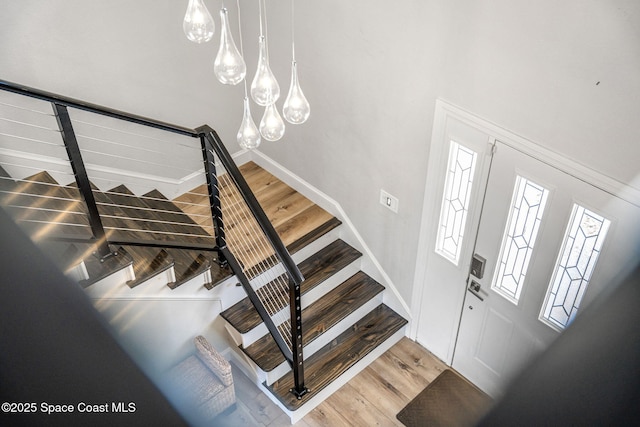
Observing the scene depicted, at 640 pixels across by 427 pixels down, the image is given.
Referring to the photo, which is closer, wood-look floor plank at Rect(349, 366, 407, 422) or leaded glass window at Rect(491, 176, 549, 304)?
leaded glass window at Rect(491, 176, 549, 304)

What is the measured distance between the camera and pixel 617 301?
22 cm

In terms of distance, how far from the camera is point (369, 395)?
4.20m

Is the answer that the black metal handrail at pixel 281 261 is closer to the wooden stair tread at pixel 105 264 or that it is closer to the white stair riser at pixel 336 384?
the white stair riser at pixel 336 384

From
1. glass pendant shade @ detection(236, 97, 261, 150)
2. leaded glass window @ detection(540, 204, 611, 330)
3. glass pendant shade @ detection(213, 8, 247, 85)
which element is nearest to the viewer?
glass pendant shade @ detection(213, 8, 247, 85)

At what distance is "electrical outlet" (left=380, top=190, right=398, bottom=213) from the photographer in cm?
405

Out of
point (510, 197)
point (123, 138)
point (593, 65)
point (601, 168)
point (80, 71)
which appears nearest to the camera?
point (593, 65)

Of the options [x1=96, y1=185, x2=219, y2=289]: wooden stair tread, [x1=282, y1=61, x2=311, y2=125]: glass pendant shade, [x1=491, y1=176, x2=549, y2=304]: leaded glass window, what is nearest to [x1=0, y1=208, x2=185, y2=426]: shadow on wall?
[x1=282, y1=61, x2=311, y2=125]: glass pendant shade

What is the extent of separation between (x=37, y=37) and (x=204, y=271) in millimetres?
1764

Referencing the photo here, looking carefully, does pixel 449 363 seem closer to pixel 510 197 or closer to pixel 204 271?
pixel 510 197

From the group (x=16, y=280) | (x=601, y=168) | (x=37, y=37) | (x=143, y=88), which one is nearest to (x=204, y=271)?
(x=143, y=88)

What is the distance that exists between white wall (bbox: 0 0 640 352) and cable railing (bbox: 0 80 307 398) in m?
0.24

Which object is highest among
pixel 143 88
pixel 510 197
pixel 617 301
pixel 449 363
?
pixel 617 301

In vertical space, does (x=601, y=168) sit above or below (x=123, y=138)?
above

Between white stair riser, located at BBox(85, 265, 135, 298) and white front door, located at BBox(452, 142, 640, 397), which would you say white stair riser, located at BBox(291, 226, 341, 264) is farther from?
white stair riser, located at BBox(85, 265, 135, 298)
